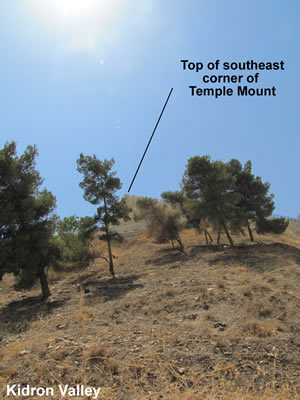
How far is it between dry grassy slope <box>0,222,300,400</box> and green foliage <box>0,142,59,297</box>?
255 centimetres

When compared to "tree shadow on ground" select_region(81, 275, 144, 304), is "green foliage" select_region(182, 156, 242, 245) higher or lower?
higher

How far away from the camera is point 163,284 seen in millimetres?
13578

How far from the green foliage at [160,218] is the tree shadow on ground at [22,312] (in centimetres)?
1407

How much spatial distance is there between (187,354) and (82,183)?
17698 millimetres

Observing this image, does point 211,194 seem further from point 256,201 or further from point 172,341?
point 172,341

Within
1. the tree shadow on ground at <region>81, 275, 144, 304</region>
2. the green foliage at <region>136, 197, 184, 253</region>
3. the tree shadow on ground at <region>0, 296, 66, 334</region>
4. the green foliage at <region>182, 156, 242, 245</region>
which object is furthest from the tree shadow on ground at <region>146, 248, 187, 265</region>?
the tree shadow on ground at <region>0, 296, 66, 334</region>

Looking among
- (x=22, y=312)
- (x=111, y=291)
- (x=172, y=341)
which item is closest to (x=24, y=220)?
(x=22, y=312)

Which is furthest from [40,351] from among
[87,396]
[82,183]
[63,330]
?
[82,183]

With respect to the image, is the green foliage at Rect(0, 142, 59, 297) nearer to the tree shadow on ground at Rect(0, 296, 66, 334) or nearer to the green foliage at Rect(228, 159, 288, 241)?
the tree shadow on ground at Rect(0, 296, 66, 334)

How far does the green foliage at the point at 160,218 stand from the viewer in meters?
26.0

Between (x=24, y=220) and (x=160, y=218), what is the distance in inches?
568

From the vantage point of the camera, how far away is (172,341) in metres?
6.50

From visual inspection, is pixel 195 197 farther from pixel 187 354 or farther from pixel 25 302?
pixel 187 354

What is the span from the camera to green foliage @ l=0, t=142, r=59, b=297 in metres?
13.9
